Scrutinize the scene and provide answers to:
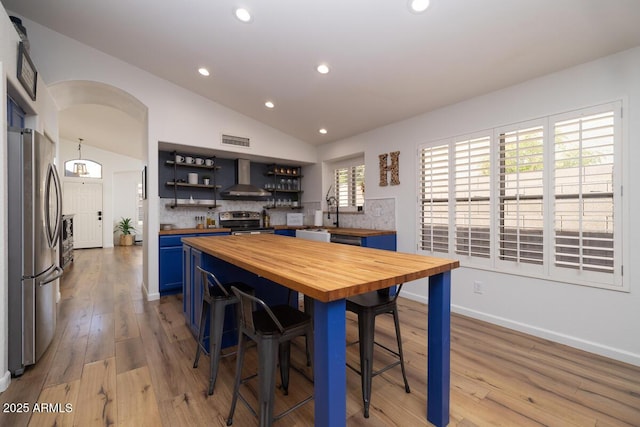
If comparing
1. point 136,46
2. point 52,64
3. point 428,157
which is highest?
point 136,46

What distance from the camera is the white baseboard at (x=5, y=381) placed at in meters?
1.78

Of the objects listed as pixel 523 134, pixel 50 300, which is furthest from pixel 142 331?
pixel 523 134

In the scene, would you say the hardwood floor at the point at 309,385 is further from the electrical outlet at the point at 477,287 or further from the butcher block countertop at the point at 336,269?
the butcher block countertop at the point at 336,269

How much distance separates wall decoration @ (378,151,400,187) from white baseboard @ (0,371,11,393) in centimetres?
396

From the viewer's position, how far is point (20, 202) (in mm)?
1938

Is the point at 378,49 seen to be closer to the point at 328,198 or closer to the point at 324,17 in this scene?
the point at 324,17

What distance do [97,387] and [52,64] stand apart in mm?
3459

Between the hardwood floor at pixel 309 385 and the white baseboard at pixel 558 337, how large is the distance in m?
0.07

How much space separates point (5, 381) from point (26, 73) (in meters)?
2.29

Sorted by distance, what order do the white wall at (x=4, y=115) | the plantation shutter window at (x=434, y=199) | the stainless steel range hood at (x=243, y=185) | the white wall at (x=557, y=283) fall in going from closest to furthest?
the white wall at (x=4, y=115) < the white wall at (x=557, y=283) < the plantation shutter window at (x=434, y=199) < the stainless steel range hood at (x=243, y=185)

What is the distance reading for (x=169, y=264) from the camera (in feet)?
12.5

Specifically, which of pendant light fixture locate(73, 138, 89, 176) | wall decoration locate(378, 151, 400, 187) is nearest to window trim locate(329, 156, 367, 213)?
wall decoration locate(378, 151, 400, 187)

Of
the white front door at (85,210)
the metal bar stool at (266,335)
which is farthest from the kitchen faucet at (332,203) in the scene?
the white front door at (85,210)

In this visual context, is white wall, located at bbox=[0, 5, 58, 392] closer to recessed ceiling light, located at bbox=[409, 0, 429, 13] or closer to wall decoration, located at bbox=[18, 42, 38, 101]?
wall decoration, located at bbox=[18, 42, 38, 101]
